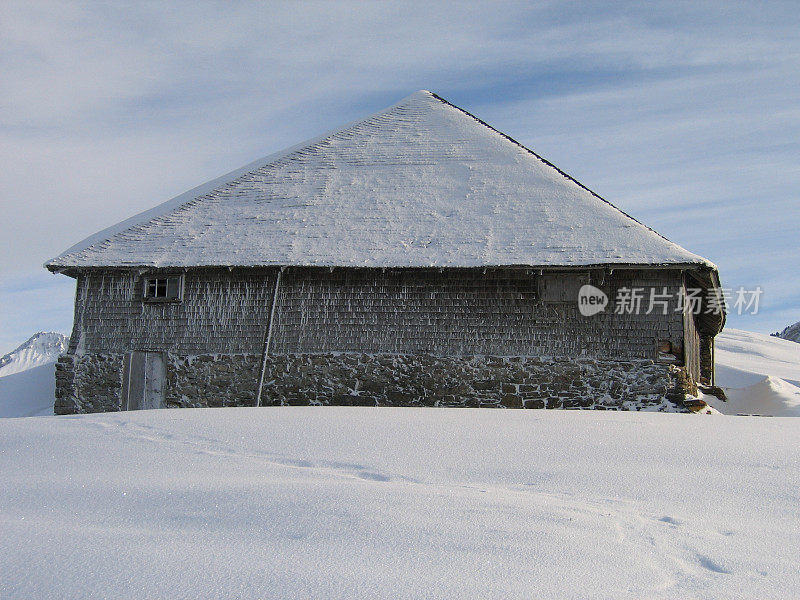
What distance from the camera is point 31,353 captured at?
93.7 metres

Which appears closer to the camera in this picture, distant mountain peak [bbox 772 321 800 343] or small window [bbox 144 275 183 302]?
small window [bbox 144 275 183 302]

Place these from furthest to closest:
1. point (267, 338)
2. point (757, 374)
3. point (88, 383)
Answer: point (757, 374)
point (88, 383)
point (267, 338)

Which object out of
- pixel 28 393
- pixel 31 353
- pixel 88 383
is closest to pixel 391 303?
pixel 88 383

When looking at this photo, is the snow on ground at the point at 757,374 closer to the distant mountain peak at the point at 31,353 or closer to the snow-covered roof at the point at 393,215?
the snow-covered roof at the point at 393,215

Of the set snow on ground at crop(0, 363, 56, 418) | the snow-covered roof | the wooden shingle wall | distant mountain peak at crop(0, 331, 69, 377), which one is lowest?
distant mountain peak at crop(0, 331, 69, 377)

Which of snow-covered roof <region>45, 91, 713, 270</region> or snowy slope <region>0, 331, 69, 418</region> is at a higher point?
snow-covered roof <region>45, 91, 713, 270</region>

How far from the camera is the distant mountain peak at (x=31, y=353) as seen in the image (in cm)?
8862

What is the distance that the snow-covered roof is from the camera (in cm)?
1413

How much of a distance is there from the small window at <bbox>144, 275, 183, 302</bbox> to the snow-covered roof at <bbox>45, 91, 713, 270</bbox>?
42cm

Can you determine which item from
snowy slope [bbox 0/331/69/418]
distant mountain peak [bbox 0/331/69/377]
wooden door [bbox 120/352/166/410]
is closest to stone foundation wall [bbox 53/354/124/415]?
wooden door [bbox 120/352/166/410]

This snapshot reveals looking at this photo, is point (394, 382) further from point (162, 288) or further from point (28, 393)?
point (28, 393)

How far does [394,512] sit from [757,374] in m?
24.5

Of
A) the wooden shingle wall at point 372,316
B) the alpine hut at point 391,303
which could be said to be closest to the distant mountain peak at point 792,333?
the alpine hut at point 391,303

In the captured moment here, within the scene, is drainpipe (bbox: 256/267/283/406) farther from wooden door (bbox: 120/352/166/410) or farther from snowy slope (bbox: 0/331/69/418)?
snowy slope (bbox: 0/331/69/418)
